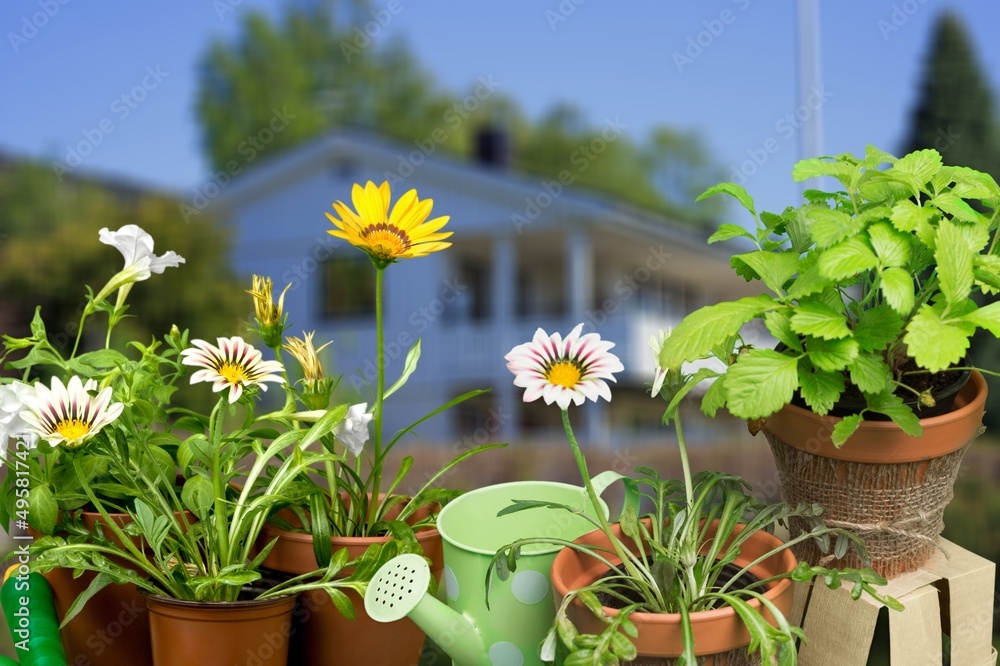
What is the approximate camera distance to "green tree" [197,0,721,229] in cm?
1450

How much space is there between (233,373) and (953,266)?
621 mm

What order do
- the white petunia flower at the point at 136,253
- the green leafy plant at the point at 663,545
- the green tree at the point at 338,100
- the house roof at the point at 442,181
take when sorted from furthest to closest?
the green tree at the point at 338,100, the house roof at the point at 442,181, the white petunia flower at the point at 136,253, the green leafy plant at the point at 663,545

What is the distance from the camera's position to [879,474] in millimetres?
816

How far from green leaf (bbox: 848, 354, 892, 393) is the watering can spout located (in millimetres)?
385

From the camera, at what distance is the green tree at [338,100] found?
14.5 metres

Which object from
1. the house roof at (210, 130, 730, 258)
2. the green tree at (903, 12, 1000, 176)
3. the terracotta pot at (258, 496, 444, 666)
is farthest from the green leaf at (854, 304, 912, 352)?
the house roof at (210, 130, 730, 258)

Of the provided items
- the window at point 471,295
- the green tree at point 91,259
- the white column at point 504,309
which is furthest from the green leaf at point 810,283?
the window at point 471,295

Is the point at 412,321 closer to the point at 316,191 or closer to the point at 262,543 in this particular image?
the point at 316,191

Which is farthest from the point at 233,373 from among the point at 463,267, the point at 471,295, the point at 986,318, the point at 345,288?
the point at 463,267

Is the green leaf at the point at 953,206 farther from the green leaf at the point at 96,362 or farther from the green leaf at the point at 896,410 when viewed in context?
the green leaf at the point at 96,362

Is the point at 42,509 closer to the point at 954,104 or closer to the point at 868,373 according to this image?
the point at 868,373

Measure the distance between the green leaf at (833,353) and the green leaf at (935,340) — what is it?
0.04 metres

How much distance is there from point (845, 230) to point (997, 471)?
5.14m

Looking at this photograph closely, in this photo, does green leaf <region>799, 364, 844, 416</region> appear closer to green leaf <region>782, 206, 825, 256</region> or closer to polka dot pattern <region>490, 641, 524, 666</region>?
green leaf <region>782, 206, 825, 256</region>
